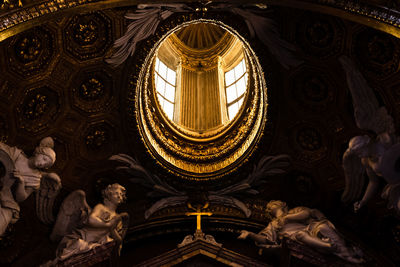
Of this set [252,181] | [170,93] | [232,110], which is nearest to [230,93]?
[232,110]

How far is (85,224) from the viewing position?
994 centimetres

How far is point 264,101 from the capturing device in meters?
12.2

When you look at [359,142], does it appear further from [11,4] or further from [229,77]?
[229,77]

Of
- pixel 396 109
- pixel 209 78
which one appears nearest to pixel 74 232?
pixel 396 109

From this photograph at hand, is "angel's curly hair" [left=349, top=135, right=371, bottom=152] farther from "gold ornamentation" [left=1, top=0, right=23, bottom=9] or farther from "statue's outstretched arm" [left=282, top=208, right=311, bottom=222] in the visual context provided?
"gold ornamentation" [left=1, top=0, right=23, bottom=9]

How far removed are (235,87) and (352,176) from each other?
20.1 ft

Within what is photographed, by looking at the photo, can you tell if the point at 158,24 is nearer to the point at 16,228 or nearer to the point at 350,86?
the point at 350,86

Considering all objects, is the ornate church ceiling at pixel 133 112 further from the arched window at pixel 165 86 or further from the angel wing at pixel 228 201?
the arched window at pixel 165 86

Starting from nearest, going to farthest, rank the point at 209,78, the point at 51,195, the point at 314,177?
the point at 51,195 < the point at 314,177 < the point at 209,78

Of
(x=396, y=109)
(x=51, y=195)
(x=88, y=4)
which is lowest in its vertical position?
(x=51, y=195)

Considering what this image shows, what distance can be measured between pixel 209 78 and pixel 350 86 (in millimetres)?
6897

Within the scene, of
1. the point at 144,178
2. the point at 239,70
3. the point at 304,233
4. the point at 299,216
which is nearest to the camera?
Answer: the point at 304,233

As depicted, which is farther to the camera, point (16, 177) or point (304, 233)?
point (304, 233)

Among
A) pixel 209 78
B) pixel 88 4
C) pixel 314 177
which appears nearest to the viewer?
pixel 88 4
